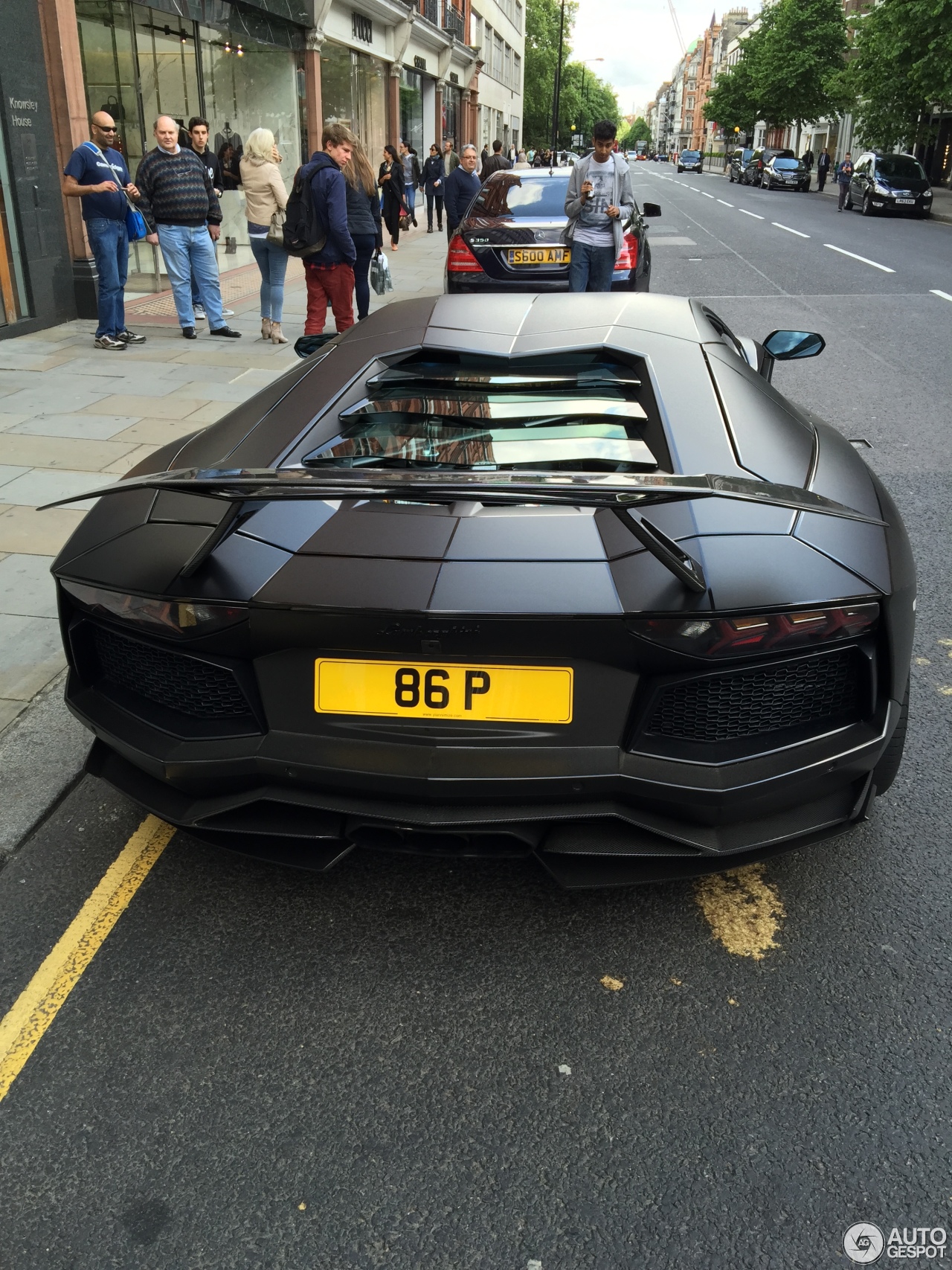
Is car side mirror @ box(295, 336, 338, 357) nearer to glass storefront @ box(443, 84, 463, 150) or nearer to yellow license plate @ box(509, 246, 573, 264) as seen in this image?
yellow license plate @ box(509, 246, 573, 264)

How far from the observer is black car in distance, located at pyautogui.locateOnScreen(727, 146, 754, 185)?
188 feet

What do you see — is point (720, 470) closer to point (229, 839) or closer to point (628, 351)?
point (628, 351)

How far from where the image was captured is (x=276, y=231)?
9.67 m

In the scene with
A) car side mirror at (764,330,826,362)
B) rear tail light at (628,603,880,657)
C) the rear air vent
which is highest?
car side mirror at (764,330,826,362)

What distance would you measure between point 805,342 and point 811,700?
→ 207 centimetres

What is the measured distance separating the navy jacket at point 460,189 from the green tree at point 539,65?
8077 cm

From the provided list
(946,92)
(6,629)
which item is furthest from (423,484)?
(946,92)

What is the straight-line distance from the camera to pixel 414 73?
1344 inches

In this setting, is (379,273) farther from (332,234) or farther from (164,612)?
(164,612)

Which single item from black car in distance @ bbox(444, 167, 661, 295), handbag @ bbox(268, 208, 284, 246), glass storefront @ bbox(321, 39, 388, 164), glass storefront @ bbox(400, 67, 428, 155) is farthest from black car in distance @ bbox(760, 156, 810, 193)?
handbag @ bbox(268, 208, 284, 246)

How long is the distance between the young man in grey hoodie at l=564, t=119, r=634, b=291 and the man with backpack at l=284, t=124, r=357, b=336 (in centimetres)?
214

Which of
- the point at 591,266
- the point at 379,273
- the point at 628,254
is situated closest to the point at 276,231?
the point at 379,273

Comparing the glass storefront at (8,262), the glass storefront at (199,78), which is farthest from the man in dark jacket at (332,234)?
the glass storefront at (199,78)

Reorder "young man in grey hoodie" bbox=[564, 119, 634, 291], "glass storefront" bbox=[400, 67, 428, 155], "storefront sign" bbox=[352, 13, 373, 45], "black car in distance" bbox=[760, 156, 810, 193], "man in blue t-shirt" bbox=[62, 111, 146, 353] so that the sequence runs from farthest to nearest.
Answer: "black car in distance" bbox=[760, 156, 810, 193] < "glass storefront" bbox=[400, 67, 428, 155] < "storefront sign" bbox=[352, 13, 373, 45] < "young man in grey hoodie" bbox=[564, 119, 634, 291] < "man in blue t-shirt" bbox=[62, 111, 146, 353]
